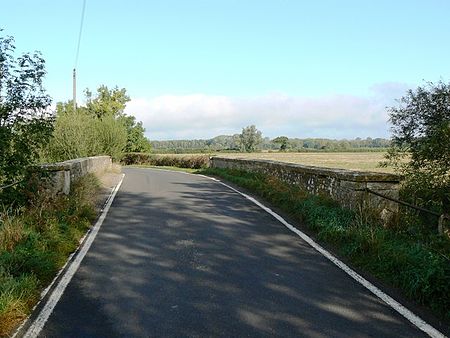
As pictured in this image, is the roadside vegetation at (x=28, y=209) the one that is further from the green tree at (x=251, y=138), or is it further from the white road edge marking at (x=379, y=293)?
the green tree at (x=251, y=138)

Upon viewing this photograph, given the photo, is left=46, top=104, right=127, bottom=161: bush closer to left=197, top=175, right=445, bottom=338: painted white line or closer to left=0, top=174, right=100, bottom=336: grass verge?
left=0, top=174, right=100, bottom=336: grass verge

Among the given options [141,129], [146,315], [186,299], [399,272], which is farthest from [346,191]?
[141,129]

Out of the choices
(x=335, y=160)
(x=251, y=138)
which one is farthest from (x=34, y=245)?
(x=251, y=138)

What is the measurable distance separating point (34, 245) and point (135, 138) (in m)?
63.2

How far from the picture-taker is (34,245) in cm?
682

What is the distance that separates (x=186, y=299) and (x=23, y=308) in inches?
68.6

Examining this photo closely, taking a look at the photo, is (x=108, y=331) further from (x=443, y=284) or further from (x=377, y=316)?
(x=443, y=284)

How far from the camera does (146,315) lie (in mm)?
4664

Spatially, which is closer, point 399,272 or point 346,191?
point 399,272

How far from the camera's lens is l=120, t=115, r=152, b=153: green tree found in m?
67.4

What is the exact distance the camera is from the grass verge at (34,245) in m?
4.80

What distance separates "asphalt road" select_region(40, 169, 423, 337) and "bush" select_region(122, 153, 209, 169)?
28.7 m

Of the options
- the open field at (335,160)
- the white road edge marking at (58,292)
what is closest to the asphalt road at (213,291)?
the white road edge marking at (58,292)

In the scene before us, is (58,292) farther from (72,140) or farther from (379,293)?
(72,140)
